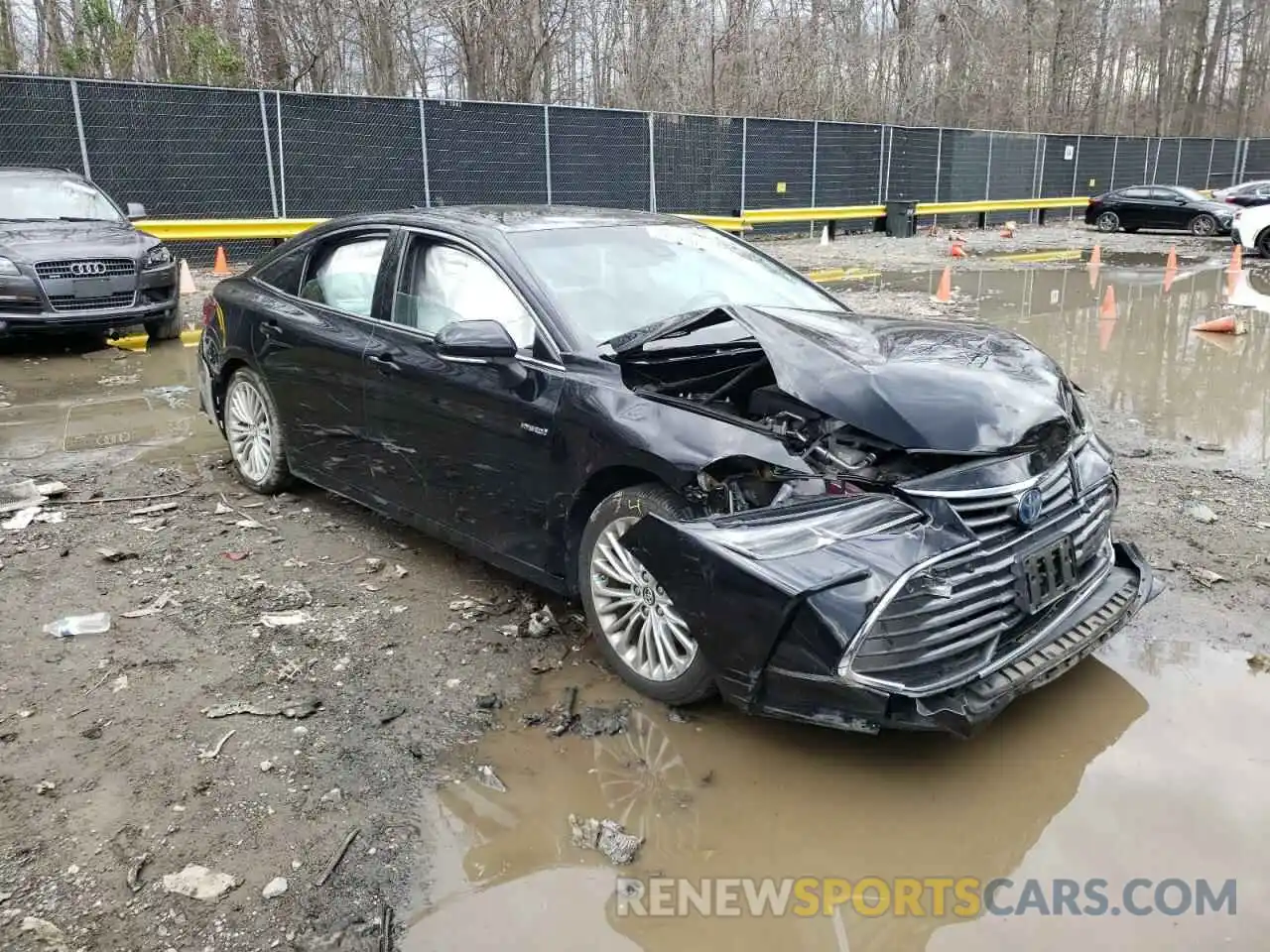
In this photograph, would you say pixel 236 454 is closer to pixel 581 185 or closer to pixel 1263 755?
pixel 1263 755

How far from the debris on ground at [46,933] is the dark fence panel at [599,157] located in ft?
58.3

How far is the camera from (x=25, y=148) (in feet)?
47.3

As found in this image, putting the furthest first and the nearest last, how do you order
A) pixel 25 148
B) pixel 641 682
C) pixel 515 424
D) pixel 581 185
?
pixel 581 185
pixel 25 148
pixel 515 424
pixel 641 682

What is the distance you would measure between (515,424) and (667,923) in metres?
2.01

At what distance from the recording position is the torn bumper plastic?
2.94 meters

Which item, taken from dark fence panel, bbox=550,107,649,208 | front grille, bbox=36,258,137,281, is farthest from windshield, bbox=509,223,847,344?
dark fence panel, bbox=550,107,649,208

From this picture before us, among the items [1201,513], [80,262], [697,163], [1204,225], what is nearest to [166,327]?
[80,262]

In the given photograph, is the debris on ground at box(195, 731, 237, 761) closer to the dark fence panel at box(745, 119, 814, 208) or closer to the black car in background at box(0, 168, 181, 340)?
the black car in background at box(0, 168, 181, 340)

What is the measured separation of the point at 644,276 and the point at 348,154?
14.1m

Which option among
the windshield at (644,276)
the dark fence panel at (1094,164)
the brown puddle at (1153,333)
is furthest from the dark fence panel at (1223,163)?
the windshield at (644,276)

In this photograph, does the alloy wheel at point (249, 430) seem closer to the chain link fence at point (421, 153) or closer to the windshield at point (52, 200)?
the windshield at point (52, 200)

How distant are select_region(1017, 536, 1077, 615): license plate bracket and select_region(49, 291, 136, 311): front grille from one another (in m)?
9.27

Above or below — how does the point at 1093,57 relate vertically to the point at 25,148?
above

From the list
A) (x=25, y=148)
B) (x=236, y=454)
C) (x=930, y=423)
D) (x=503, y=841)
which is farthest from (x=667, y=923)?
(x=25, y=148)
